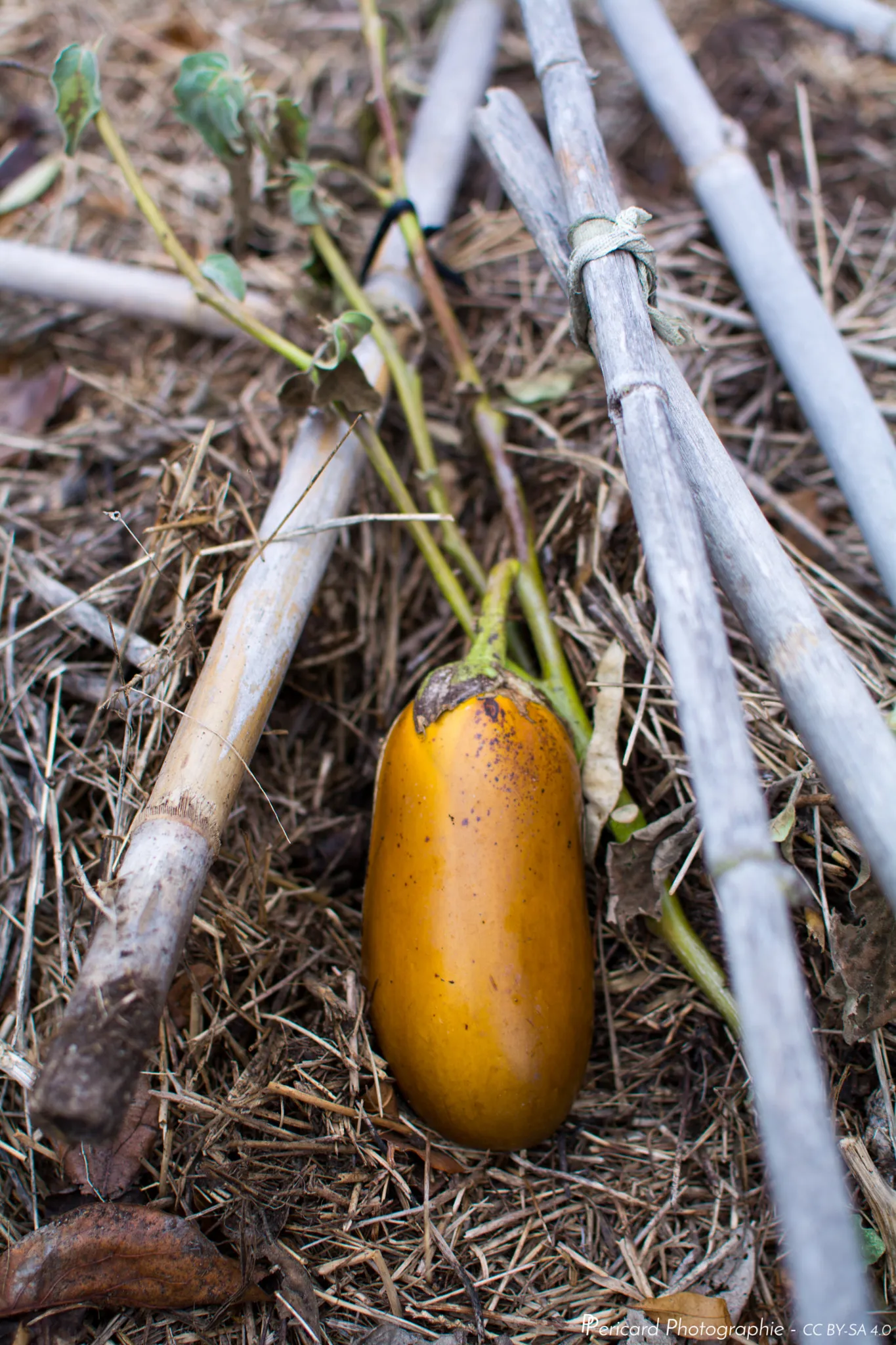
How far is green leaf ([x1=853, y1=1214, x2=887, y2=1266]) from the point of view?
117 centimetres

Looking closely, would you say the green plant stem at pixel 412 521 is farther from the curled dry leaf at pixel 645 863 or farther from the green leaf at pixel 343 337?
A: the curled dry leaf at pixel 645 863

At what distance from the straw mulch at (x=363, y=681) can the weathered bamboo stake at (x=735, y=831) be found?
526 mm

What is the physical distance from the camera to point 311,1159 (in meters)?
1.26

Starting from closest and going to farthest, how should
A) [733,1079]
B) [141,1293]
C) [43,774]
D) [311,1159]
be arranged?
[141,1293], [311,1159], [733,1079], [43,774]

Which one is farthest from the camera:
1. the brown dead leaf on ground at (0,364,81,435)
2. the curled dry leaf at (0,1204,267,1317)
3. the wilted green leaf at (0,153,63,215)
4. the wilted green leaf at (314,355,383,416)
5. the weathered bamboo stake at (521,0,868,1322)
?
the wilted green leaf at (0,153,63,215)

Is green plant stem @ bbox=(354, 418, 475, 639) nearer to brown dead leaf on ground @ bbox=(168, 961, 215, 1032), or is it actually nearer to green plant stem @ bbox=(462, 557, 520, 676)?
green plant stem @ bbox=(462, 557, 520, 676)

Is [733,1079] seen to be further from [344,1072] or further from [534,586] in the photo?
[534,586]

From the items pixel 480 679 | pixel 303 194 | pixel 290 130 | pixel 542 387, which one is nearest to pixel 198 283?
pixel 303 194

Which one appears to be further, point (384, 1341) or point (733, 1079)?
point (733, 1079)

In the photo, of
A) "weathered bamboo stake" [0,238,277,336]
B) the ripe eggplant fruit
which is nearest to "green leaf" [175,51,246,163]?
"weathered bamboo stake" [0,238,277,336]

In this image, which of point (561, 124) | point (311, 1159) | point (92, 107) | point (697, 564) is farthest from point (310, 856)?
point (92, 107)

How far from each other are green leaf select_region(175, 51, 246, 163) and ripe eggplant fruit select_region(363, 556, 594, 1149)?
1175mm

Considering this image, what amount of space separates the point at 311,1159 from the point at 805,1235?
0.76 meters

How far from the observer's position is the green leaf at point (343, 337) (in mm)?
1451
